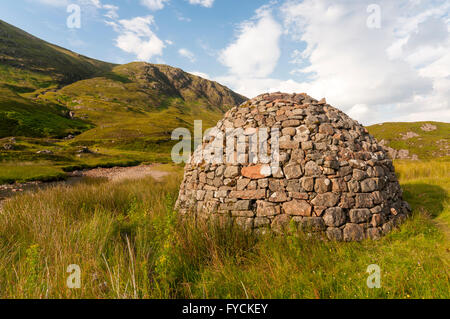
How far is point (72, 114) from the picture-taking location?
80.1 m

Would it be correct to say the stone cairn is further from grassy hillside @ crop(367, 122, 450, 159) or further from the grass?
grassy hillside @ crop(367, 122, 450, 159)

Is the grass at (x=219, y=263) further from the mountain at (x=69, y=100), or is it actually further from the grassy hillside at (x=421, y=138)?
the mountain at (x=69, y=100)

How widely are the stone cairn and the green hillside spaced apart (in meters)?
17.5

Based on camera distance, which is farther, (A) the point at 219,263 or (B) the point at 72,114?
(B) the point at 72,114

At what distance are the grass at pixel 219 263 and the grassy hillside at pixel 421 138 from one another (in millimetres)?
17582

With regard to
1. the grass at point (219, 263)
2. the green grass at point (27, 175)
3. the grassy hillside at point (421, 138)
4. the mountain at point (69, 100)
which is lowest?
the grass at point (219, 263)

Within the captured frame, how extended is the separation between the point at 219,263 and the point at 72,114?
9945cm

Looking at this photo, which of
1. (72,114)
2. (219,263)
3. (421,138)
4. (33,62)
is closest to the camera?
(219,263)

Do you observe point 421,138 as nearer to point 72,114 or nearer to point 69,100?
point 72,114

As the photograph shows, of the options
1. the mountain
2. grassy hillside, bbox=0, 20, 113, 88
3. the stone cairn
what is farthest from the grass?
grassy hillside, bbox=0, 20, 113, 88

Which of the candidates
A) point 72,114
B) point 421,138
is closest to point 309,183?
point 421,138

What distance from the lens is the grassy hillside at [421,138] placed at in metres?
18.0

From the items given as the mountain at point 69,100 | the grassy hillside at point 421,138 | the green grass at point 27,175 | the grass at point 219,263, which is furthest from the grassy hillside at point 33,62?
the grassy hillside at point 421,138

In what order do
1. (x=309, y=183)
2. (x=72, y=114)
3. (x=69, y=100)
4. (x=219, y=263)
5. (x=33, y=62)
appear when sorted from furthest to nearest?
(x=33, y=62) → (x=69, y=100) → (x=72, y=114) → (x=309, y=183) → (x=219, y=263)
